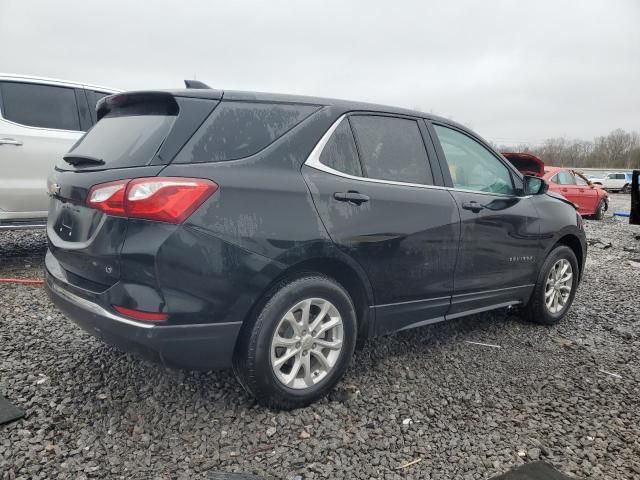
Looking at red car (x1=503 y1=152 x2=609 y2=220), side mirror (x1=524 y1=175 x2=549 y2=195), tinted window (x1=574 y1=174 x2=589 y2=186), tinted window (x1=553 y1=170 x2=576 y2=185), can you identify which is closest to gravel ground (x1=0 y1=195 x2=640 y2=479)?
side mirror (x1=524 y1=175 x2=549 y2=195)

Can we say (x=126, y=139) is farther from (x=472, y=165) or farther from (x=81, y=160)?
(x=472, y=165)

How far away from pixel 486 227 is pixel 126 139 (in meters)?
2.43

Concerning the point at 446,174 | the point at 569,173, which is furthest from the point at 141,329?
the point at 569,173

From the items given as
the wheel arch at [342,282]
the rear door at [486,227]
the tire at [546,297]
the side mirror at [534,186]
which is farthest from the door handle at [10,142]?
the tire at [546,297]

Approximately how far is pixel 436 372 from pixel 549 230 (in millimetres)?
1727

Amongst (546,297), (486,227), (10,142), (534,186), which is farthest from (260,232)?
(10,142)

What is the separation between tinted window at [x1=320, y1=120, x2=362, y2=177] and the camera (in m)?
2.72

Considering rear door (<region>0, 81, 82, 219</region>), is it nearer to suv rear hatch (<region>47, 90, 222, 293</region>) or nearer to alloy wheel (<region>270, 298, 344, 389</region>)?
suv rear hatch (<region>47, 90, 222, 293</region>)

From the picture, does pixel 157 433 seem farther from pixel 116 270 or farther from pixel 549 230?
pixel 549 230

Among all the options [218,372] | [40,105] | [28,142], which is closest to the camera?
[218,372]

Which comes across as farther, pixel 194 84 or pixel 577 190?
pixel 577 190

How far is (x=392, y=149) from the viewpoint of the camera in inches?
122

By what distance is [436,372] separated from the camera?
10.5ft

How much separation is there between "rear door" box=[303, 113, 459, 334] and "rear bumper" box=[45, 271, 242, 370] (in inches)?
31.3
